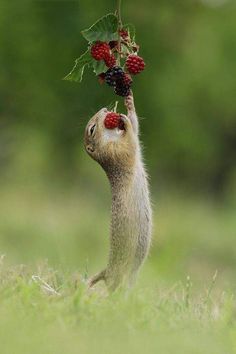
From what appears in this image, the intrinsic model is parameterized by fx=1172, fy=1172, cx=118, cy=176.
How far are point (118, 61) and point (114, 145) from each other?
65cm

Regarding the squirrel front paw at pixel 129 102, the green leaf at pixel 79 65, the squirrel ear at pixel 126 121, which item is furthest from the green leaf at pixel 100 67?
the squirrel ear at pixel 126 121

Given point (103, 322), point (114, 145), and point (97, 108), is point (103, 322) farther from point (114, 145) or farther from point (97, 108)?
point (97, 108)

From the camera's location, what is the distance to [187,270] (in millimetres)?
16938

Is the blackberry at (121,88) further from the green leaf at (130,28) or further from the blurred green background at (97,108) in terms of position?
the blurred green background at (97,108)

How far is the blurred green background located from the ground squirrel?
465 inches

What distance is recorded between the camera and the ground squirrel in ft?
27.1

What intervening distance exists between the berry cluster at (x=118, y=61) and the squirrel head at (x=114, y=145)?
39 cm

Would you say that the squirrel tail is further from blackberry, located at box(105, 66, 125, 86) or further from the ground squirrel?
blackberry, located at box(105, 66, 125, 86)

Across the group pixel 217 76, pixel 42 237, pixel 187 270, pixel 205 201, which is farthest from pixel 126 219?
pixel 205 201

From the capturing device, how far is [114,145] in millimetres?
8422

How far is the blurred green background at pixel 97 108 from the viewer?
24.3 meters

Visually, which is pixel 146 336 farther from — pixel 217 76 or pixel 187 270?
pixel 217 76

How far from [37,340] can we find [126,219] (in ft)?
7.01

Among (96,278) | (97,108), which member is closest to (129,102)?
(96,278)
